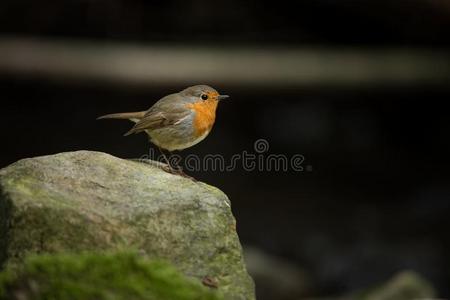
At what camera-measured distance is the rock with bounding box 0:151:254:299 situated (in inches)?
151

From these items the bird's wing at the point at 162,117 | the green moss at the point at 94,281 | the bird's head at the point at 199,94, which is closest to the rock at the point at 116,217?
the green moss at the point at 94,281

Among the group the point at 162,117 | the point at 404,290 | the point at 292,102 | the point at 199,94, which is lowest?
the point at 404,290

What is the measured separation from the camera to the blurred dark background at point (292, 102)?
954 centimetres

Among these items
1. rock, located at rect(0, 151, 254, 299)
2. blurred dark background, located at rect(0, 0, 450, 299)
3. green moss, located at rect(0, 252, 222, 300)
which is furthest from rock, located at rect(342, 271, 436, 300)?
green moss, located at rect(0, 252, 222, 300)

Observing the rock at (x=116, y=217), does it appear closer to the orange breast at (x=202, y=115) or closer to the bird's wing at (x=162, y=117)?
the bird's wing at (x=162, y=117)

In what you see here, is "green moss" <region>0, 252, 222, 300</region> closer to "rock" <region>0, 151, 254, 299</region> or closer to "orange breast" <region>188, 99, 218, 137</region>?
"rock" <region>0, 151, 254, 299</region>

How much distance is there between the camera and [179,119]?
5.93 metres

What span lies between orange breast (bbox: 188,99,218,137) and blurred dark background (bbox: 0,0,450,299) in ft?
9.50

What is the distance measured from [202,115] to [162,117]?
1.02 feet

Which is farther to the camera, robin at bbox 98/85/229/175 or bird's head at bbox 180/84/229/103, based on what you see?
bird's head at bbox 180/84/229/103

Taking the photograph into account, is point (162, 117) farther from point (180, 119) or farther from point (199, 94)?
point (199, 94)

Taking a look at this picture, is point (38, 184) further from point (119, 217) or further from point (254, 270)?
point (254, 270)

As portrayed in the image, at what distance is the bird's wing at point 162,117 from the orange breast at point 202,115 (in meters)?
0.07

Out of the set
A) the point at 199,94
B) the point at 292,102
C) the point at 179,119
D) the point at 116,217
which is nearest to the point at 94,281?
the point at 116,217
